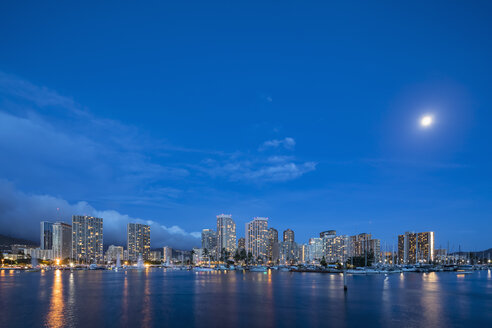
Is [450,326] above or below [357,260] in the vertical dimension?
above

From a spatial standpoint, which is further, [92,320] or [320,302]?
[320,302]

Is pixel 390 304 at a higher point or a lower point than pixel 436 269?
higher

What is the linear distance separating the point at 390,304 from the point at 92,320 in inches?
1515

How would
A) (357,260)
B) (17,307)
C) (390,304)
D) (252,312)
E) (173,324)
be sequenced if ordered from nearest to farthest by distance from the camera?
1. (173,324)
2. (252,312)
3. (17,307)
4. (390,304)
5. (357,260)

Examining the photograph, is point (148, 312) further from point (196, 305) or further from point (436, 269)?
point (436, 269)

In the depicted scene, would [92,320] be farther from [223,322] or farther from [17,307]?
[17,307]

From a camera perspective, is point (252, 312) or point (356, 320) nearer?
point (356, 320)

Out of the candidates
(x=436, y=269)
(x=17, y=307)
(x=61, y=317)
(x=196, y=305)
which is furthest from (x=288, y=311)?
(x=436, y=269)

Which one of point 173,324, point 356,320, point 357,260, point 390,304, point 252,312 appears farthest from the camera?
point 357,260

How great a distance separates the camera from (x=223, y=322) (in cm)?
3500

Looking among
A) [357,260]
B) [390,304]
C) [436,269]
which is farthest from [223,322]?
[436,269]

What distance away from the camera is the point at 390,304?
4888 centimetres

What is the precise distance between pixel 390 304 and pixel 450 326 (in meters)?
14.0

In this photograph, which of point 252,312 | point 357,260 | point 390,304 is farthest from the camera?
point 357,260
